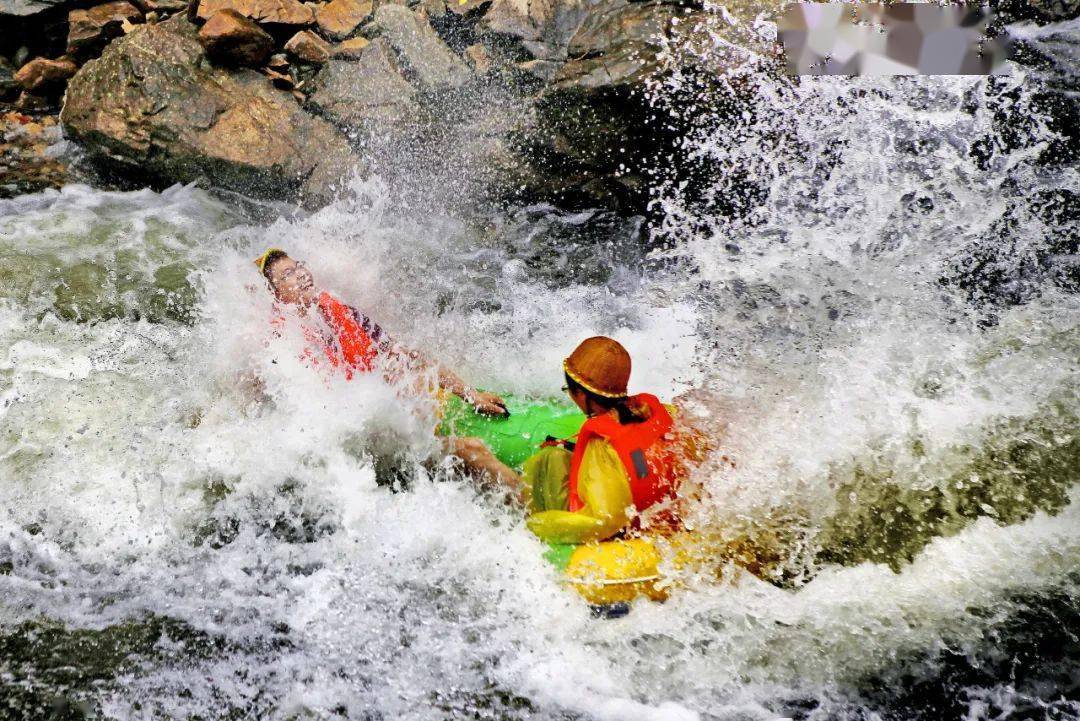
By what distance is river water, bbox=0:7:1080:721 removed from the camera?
297cm

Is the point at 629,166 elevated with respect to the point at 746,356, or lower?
elevated

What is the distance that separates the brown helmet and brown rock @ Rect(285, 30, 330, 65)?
505cm

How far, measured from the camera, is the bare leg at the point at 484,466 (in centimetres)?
334

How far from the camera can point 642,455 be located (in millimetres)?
2895

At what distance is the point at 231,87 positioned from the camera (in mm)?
6438

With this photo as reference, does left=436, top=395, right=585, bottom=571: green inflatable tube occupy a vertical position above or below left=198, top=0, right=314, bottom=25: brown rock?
below

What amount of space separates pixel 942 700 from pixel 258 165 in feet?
19.0

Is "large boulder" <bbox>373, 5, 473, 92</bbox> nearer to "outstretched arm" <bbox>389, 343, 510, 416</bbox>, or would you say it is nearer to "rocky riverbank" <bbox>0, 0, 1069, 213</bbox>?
"rocky riverbank" <bbox>0, 0, 1069, 213</bbox>

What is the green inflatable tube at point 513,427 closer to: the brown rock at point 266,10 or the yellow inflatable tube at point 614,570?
the yellow inflatable tube at point 614,570

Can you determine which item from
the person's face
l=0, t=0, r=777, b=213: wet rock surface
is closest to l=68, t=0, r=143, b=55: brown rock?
l=0, t=0, r=777, b=213: wet rock surface

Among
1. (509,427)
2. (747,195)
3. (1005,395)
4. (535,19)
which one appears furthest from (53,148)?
(1005,395)

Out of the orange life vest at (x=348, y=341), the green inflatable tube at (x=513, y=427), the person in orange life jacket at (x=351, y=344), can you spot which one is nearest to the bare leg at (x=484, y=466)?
the green inflatable tube at (x=513, y=427)

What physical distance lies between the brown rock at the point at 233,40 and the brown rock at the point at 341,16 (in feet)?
1.81

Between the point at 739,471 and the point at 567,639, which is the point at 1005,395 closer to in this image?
the point at 739,471
